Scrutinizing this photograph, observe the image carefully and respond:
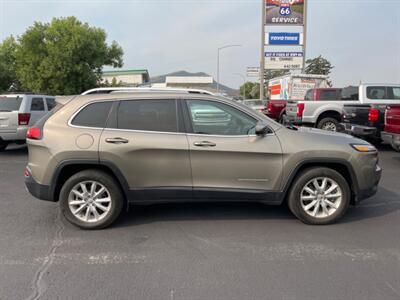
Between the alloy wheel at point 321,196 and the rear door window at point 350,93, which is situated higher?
the rear door window at point 350,93

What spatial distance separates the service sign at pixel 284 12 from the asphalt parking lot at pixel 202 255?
74.2 feet

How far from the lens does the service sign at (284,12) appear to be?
2567cm

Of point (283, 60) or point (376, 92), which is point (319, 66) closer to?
point (283, 60)

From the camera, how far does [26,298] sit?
3078mm

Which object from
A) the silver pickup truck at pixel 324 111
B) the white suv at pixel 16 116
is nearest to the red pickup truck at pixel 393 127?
the silver pickup truck at pixel 324 111

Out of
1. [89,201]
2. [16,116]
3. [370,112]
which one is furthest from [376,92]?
[16,116]

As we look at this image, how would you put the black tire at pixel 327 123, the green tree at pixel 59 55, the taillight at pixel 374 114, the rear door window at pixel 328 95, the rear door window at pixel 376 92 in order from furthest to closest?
the green tree at pixel 59 55
the rear door window at pixel 328 95
the black tire at pixel 327 123
the rear door window at pixel 376 92
the taillight at pixel 374 114

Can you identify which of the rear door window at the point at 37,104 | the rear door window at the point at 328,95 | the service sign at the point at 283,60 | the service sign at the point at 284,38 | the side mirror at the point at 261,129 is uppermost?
the service sign at the point at 284,38

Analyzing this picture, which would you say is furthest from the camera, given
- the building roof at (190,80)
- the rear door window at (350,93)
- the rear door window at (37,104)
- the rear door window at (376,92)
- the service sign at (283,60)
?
the building roof at (190,80)

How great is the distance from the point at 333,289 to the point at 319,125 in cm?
1047

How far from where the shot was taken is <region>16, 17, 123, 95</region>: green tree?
98.3ft

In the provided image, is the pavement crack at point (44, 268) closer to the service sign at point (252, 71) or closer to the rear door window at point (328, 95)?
the rear door window at point (328, 95)

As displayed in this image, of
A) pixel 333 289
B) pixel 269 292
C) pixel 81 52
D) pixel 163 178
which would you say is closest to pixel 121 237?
pixel 163 178

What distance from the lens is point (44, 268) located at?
3607 millimetres
